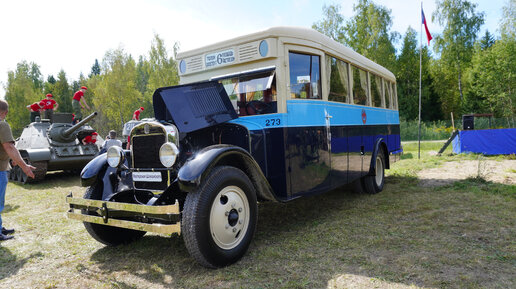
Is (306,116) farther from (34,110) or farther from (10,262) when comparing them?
(34,110)

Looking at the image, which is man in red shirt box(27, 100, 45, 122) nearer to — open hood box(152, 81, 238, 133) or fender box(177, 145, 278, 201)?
open hood box(152, 81, 238, 133)

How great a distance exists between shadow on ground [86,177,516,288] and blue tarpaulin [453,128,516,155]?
8.72m

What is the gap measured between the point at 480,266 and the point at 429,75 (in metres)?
43.5

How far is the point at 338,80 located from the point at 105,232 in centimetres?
385

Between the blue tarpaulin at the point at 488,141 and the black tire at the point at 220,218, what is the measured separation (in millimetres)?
12508

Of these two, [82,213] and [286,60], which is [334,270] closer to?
[286,60]

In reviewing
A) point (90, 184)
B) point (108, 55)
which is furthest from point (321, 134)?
point (108, 55)

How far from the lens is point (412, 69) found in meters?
39.8

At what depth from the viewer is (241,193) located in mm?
3531

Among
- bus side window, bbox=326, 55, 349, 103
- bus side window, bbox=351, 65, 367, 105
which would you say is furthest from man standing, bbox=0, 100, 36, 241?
bus side window, bbox=351, 65, 367, 105

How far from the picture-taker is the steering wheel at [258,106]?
420 cm

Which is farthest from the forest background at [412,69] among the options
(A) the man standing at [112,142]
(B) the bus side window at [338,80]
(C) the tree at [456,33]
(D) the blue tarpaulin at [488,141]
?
(B) the bus side window at [338,80]

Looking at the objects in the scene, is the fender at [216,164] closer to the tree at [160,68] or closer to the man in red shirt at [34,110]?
the man in red shirt at [34,110]

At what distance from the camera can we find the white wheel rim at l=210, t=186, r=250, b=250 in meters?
3.27
